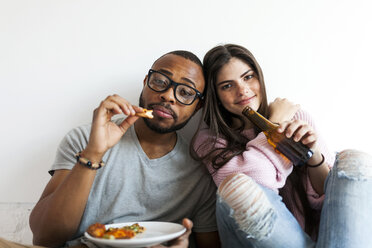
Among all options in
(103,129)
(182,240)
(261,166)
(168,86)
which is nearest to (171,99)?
(168,86)

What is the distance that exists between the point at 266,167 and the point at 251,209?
27cm

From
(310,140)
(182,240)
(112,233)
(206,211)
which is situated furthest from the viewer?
(206,211)

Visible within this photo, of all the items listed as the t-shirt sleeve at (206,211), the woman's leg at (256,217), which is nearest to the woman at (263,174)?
the woman's leg at (256,217)

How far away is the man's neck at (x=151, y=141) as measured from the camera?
4.68 feet

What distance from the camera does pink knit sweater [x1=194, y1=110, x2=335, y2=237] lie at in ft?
4.04

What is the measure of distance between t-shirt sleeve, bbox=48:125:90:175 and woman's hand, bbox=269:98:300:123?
772 mm

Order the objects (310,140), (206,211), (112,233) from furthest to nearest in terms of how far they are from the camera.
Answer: (206,211), (310,140), (112,233)

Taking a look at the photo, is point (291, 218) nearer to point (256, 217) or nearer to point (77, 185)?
point (256, 217)

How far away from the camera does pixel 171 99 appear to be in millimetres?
1333

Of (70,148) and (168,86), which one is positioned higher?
(168,86)

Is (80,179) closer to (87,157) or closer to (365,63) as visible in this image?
(87,157)

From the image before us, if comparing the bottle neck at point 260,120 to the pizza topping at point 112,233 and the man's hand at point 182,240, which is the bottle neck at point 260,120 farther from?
the pizza topping at point 112,233

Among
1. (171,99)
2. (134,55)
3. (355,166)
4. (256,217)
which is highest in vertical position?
(134,55)

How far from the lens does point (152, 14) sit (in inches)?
64.9
